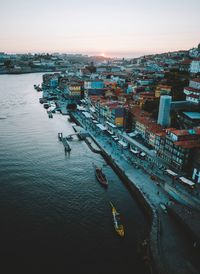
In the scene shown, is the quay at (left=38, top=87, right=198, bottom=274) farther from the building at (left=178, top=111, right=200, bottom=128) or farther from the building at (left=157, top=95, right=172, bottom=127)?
the building at (left=178, top=111, right=200, bottom=128)

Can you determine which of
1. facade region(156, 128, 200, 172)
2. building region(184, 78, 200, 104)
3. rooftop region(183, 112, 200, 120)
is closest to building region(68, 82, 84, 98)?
building region(184, 78, 200, 104)

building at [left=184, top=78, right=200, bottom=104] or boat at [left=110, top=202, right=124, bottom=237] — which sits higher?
building at [left=184, top=78, right=200, bottom=104]

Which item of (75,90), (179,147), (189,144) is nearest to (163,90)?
(189,144)

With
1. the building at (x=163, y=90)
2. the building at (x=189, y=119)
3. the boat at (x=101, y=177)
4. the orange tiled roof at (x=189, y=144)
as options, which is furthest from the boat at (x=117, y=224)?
the building at (x=163, y=90)

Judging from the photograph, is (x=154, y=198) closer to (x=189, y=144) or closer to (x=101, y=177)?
(x=101, y=177)

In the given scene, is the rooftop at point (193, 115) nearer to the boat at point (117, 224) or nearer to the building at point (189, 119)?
the building at point (189, 119)

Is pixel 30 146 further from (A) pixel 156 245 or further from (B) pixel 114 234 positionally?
(A) pixel 156 245
